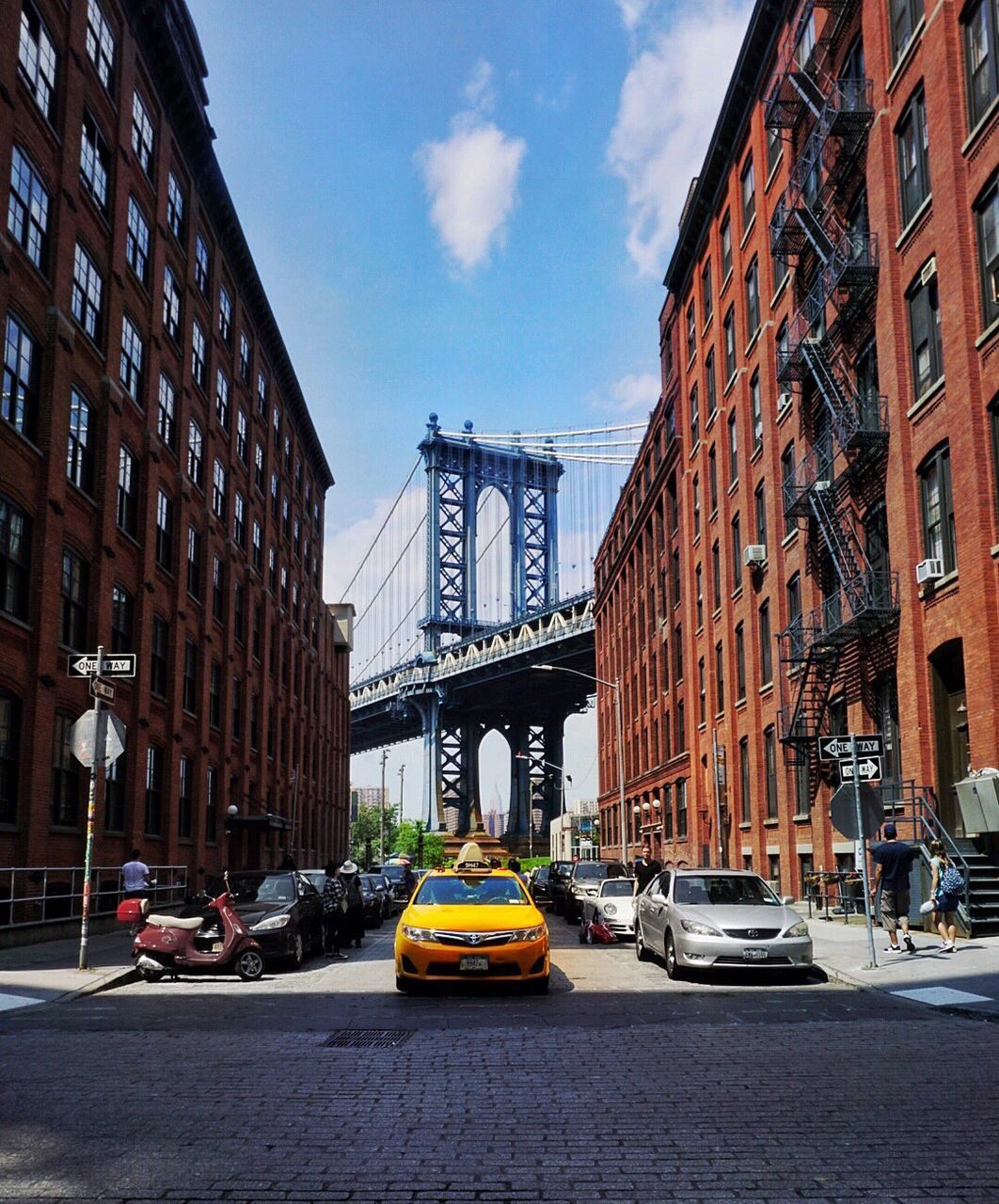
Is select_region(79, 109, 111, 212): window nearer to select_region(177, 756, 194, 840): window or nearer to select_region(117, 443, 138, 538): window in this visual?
select_region(117, 443, 138, 538): window

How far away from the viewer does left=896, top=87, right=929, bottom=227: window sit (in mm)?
23547

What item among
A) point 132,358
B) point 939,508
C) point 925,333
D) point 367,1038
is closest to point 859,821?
point 367,1038

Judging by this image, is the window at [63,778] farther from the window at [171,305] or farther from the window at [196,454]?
the window at [171,305]

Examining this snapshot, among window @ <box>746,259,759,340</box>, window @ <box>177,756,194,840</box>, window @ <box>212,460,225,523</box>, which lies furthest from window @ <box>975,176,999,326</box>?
window @ <box>212,460,225,523</box>

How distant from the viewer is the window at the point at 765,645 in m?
35.3

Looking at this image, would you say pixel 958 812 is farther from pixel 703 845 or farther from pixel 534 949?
pixel 703 845

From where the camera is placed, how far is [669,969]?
1633 cm

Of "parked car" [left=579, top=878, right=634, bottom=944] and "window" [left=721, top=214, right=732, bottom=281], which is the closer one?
"parked car" [left=579, top=878, right=634, bottom=944]

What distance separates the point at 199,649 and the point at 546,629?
49590 mm

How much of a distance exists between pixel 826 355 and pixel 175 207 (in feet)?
64.0

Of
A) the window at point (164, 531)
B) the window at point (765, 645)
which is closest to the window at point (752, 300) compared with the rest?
the window at point (765, 645)

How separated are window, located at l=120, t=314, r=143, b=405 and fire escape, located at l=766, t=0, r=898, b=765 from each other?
15.9 metres

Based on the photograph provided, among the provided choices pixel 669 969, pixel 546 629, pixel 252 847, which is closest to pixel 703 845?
pixel 252 847

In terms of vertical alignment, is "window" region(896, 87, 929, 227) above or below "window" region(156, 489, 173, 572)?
above
